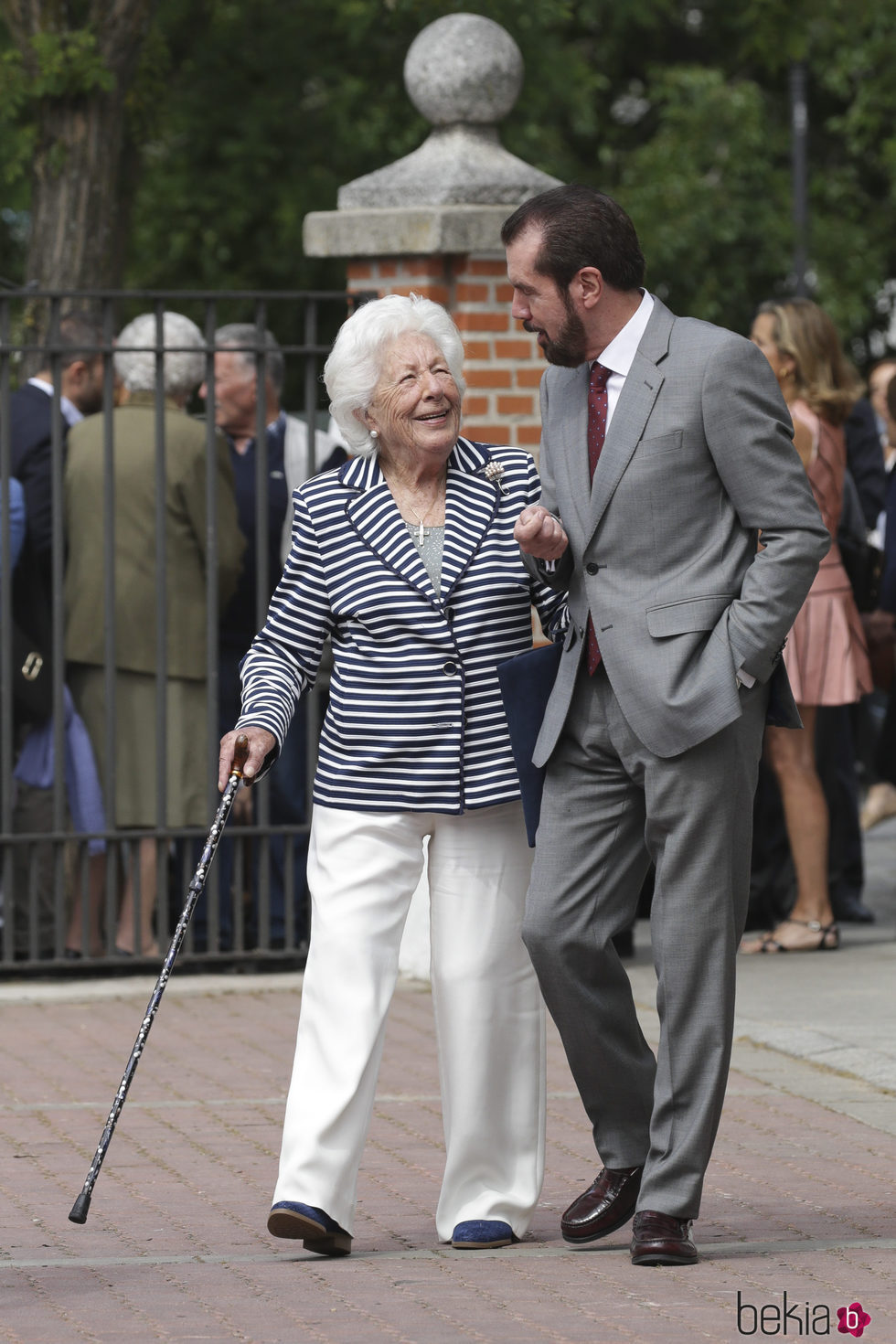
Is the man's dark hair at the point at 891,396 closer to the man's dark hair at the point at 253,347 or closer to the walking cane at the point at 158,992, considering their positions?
the man's dark hair at the point at 253,347

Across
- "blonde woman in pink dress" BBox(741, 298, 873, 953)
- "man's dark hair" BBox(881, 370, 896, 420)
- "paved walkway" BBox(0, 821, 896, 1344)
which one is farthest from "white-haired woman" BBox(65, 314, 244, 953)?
"man's dark hair" BBox(881, 370, 896, 420)

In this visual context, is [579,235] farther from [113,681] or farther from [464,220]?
[113,681]

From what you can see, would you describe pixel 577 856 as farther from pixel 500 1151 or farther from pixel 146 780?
pixel 146 780

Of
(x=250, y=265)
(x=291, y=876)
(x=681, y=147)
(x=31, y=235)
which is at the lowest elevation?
(x=291, y=876)

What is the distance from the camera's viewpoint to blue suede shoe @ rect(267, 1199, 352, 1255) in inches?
172

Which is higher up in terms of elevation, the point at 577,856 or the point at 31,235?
the point at 31,235

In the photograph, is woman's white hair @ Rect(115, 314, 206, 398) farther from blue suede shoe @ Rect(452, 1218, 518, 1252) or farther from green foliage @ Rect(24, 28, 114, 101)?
blue suede shoe @ Rect(452, 1218, 518, 1252)

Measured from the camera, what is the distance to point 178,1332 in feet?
13.1

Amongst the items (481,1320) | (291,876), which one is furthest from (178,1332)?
(291,876)

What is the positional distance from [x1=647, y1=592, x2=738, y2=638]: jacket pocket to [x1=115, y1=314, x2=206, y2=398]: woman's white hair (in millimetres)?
3778

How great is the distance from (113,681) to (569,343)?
3.53 m

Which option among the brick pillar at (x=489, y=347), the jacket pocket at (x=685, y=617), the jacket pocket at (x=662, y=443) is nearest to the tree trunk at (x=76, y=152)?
the brick pillar at (x=489, y=347)

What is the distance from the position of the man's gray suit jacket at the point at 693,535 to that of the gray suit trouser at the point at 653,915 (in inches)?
3.1

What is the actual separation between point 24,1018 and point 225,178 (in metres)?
9.91
